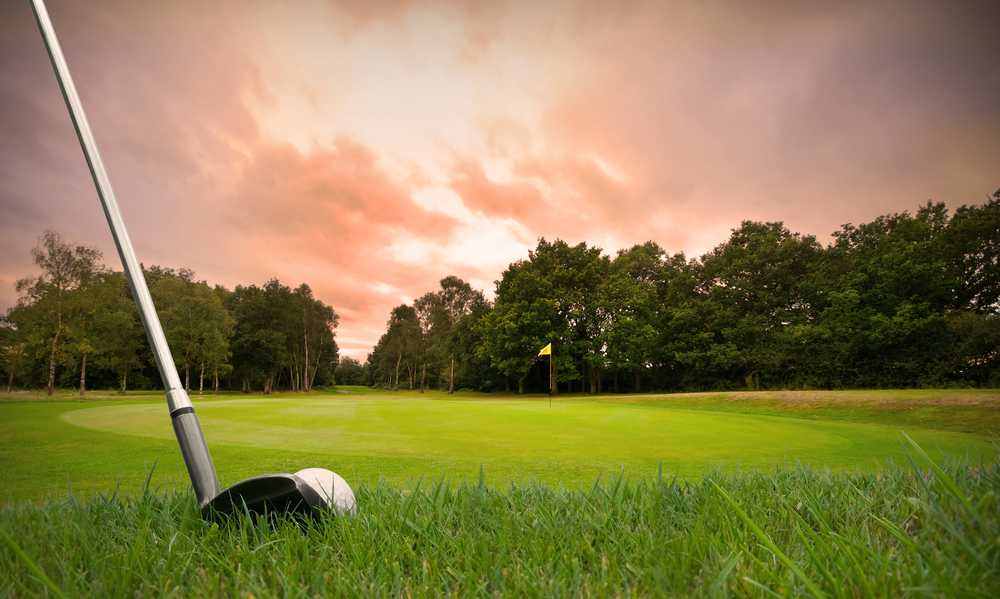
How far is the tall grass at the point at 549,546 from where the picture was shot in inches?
32.5

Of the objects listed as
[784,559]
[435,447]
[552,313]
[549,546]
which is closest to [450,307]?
[552,313]

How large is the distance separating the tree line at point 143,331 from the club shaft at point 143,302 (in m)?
4.98

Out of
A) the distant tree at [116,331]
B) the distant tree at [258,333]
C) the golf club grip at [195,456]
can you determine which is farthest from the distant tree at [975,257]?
the distant tree at [258,333]

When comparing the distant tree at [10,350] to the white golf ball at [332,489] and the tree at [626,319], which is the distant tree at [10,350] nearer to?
the white golf ball at [332,489]

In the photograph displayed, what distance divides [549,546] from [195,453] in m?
1.39

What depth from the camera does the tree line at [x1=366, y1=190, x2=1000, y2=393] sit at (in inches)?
1007

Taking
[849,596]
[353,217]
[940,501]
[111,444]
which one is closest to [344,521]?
[849,596]

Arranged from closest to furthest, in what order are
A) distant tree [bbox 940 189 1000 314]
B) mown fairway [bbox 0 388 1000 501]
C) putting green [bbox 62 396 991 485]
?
mown fairway [bbox 0 388 1000 501]
putting green [bbox 62 396 991 485]
distant tree [bbox 940 189 1000 314]

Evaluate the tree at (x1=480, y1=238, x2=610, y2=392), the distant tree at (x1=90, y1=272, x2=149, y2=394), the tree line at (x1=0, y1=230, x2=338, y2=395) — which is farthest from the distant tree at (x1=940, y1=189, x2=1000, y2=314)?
the distant tree at (x1=90, y1=272, x2=149, y2=394)

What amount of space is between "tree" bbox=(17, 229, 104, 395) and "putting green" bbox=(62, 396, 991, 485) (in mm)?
12471

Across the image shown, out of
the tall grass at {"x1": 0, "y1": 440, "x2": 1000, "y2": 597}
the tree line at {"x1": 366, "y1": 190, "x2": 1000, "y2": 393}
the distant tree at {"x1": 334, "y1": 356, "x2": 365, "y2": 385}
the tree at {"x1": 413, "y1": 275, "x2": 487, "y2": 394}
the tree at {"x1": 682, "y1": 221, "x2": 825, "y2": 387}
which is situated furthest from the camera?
the distant tree at {"x1": 334, "y1": 356, "x2": 365, "y2": 385}

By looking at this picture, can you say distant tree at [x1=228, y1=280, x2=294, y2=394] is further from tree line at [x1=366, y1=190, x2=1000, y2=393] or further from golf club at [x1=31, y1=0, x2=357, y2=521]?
golf club at [x1=31, y1=0, x2=357, y2=521]

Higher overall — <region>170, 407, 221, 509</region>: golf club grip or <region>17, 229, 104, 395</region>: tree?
<region>17, 229, 104, 395</region>: tree

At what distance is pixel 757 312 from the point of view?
1329 inches
